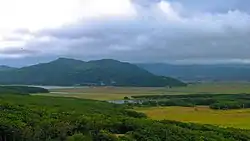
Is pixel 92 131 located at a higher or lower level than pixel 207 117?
higher

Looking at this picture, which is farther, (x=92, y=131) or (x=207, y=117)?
(x=207, y=117)

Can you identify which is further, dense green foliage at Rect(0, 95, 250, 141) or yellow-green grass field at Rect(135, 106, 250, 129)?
yellow-green grass field at Rect(135, 106, 250, 129)

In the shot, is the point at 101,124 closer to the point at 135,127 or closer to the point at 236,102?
the point at 135,127

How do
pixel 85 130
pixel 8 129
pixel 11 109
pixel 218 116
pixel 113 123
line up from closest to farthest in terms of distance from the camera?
pixel 8 129, pixel 85 130, pixel 113 123, pixel 11 109, pixel 218 116

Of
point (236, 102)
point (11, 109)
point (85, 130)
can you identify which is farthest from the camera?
point (236, 102)

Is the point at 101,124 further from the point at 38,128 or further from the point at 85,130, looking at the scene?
the point at 38,128

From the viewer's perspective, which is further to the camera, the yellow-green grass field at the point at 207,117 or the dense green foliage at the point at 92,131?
the yellow-green grass field at the point at 207,117

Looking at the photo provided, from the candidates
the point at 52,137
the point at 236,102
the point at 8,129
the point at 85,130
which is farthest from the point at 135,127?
the point at 236,102

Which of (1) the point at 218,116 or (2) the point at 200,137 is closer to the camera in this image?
(2) the point at 200,137

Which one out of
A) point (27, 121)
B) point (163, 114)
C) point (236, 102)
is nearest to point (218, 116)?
point (163, 114)
